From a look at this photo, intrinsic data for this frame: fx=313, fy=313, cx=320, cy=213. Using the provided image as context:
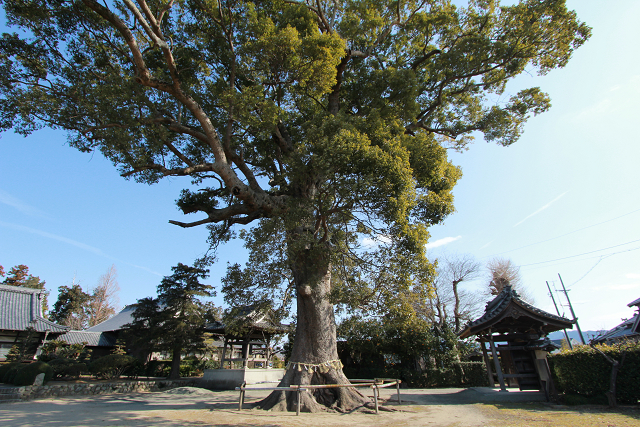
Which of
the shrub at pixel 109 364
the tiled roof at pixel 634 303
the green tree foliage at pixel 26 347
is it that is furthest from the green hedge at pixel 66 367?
the tiled roof at pixel 634 303

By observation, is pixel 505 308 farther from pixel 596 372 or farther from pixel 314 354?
pixel 314 354

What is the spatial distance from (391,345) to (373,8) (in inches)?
527

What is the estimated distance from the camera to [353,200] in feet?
22.4

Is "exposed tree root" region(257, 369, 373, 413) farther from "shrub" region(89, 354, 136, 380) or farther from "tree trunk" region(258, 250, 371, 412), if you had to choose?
"shrub" region(89, 354, 136, 380)

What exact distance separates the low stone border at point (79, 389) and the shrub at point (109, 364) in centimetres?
104

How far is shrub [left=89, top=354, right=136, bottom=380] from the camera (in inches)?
538

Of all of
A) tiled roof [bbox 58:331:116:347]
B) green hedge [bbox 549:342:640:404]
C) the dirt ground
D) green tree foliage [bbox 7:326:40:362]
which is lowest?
the dirt ground

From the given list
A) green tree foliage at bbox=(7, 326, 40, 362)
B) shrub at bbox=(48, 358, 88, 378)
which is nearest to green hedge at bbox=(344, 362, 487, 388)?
shrub at bbox=(48, 358, 88, 378)

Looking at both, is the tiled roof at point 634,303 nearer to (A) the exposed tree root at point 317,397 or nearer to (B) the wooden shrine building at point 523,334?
(B) the wooden shrine building at point 523,334

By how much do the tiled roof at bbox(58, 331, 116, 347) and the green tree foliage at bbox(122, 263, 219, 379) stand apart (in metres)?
6.37

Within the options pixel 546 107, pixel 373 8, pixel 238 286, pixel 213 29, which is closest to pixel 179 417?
pixel 238 286

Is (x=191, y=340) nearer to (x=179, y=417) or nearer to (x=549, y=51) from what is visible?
(x=179, y=417)

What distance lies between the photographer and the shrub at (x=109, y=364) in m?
13.7

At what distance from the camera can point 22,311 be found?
16.4 metres
